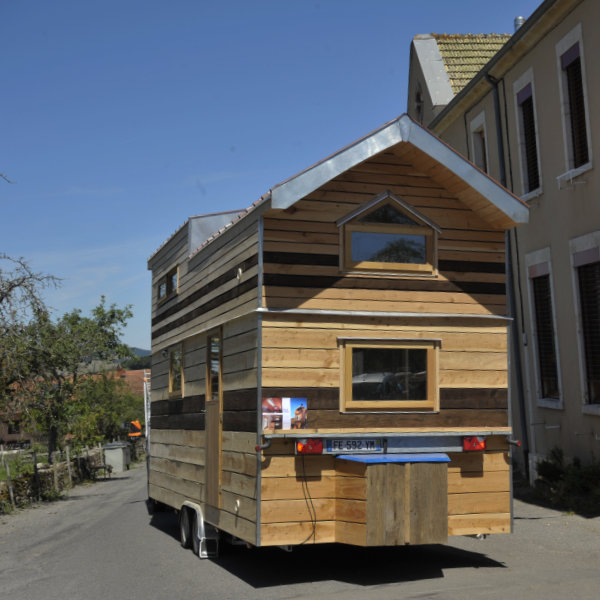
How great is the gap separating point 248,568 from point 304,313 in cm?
315

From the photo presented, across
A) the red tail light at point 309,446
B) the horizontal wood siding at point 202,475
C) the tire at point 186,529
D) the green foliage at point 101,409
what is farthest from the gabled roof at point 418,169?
the green foliage at point 101,409

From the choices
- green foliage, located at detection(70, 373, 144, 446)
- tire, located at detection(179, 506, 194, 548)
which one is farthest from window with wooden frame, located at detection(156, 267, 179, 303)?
green foliage, located at detection(70, 373, 144, 446)

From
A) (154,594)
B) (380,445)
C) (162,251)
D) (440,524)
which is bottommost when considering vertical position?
(154,594)

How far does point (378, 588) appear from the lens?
27.7ft

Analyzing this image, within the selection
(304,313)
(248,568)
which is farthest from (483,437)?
(248,568)

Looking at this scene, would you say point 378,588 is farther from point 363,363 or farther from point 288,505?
point 363,363

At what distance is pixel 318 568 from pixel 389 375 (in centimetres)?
239

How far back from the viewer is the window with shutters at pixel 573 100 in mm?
14875

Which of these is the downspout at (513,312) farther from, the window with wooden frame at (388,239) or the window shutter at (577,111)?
the window with wooden frame at (388,239)

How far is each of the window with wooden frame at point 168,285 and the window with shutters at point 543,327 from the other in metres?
7.06

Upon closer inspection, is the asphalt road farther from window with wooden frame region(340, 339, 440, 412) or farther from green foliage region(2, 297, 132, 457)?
green foliage region(2, 297, 132, 457)

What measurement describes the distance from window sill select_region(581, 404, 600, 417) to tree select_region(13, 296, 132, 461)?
1112 centimetres

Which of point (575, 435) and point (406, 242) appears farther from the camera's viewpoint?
point (575, 435)

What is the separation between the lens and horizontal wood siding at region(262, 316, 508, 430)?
9.14m
